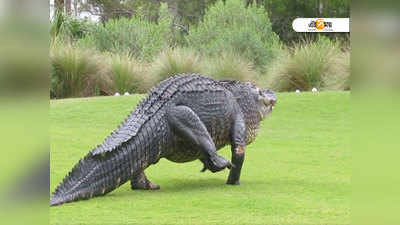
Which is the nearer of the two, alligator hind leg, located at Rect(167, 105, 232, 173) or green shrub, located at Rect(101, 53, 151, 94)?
alligator hind leg, located at Rect(167, 105, 232, 173)

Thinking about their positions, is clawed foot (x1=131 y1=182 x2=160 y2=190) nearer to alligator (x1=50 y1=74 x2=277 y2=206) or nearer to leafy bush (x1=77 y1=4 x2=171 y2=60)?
alligator (x1=50 y1=74 x2=277 y2=206)

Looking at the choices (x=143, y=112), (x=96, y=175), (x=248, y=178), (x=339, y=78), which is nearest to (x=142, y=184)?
(x=143, y=112)

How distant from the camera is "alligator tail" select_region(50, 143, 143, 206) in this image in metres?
4.31

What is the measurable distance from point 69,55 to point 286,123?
5.93 meters

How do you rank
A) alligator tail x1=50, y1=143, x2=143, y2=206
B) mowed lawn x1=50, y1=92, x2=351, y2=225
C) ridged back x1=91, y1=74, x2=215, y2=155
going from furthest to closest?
ridged back x1=91, y1=74, x2=215, y2=155 < alligator tail x1=50, y1=143, x2=143, y2=206 < mowed lawn x1=50, y1=92, x2=351, y2=225

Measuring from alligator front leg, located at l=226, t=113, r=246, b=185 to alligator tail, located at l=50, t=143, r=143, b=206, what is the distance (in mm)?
1007

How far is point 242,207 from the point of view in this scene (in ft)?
14.1

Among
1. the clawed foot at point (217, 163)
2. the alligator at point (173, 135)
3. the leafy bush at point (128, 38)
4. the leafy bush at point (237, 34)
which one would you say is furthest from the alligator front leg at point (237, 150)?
the leafy bush at point (128, 38)

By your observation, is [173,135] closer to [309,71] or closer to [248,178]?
[248,178]

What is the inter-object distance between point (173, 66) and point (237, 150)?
9234 millimetres

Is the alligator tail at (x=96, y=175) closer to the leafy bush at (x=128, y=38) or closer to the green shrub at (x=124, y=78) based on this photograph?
the green shrub at (x=124, y=78)

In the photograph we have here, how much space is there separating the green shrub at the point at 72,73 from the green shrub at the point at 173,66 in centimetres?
137

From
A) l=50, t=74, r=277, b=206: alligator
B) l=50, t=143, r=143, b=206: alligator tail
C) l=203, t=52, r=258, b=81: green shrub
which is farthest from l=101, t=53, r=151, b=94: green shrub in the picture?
l=50, t=143, r=143, b=206: alligator tail

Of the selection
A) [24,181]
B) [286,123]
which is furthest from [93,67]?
[24,181]
